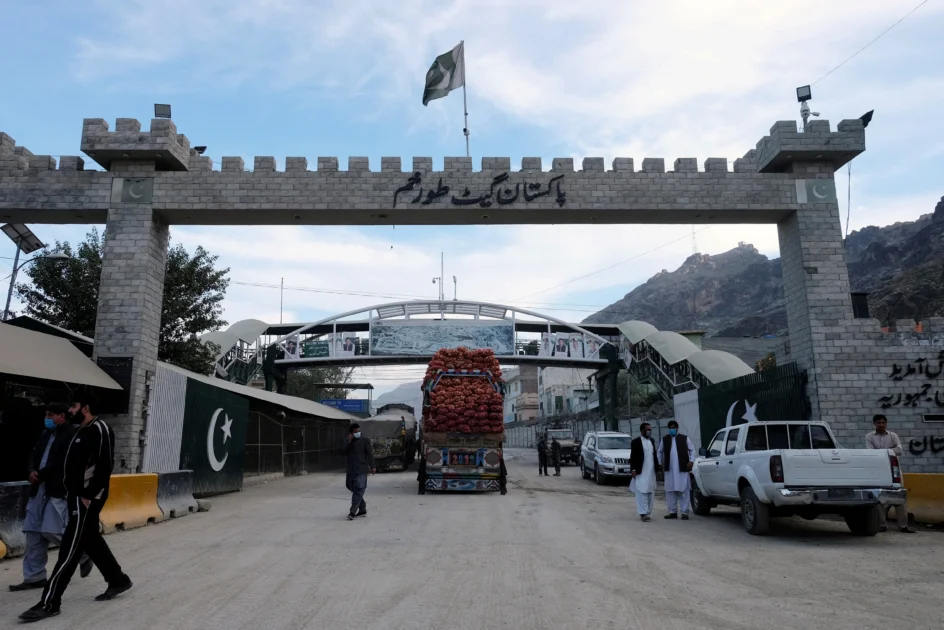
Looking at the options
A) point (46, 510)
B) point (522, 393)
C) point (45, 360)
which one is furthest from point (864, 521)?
point (522, 393)

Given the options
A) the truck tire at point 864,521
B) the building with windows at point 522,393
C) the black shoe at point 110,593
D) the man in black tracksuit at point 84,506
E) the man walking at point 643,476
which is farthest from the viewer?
the building with windows at point 522,393

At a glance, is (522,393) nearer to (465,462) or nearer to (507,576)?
(465,462)

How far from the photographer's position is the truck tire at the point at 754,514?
9.12 meters

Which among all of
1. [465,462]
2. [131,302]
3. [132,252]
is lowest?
[465,462]

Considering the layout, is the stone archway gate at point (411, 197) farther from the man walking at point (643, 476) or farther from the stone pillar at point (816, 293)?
the man walking at point (643, 476)

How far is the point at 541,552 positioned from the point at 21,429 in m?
11.1

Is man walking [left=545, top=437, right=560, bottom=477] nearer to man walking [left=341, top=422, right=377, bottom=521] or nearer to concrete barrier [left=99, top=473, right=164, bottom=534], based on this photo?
man walking [left=341, top=422, right=377, bottom=521]

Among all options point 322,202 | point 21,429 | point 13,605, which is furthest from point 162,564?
point 322,202

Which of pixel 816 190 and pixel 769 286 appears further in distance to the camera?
pixel 769 286

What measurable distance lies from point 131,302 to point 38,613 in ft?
38.4

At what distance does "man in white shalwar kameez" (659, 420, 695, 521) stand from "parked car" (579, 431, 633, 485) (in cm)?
799

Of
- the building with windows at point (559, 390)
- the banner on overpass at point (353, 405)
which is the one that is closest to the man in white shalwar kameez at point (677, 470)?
the banner on overpass at point (353, 405)

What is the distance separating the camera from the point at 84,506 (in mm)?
5352

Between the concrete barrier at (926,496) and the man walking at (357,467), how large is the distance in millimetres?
9237
